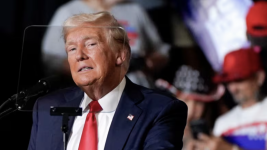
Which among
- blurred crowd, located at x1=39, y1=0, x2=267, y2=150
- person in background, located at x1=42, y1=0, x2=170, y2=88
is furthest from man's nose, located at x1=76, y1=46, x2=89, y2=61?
blurred crowd, located at x1=39, y1=0, x2=267, y2=150

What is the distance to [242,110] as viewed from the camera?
299 centimetres

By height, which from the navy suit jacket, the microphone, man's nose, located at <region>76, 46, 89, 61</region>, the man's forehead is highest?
the man's forehead

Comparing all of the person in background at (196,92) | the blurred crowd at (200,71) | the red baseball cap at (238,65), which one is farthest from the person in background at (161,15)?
the red baseball cap at (238,65)

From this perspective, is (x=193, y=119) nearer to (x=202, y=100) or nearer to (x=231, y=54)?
(x=202, y=100)

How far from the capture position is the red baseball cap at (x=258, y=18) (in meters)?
2.99

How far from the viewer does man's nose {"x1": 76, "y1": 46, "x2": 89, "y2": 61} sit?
4.26ft

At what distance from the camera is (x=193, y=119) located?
10.0 feet

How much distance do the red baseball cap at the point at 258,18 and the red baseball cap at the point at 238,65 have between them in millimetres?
113

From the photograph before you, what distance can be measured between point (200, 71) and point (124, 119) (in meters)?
1.71

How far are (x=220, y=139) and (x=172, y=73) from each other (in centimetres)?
45

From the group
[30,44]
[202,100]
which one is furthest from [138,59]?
[30,44]

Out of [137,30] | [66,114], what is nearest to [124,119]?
[66,114]

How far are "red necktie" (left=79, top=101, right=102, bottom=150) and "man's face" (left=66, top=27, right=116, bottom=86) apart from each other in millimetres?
73

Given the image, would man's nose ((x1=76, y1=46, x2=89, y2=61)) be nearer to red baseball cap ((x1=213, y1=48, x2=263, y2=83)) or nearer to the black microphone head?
the black microphone head
